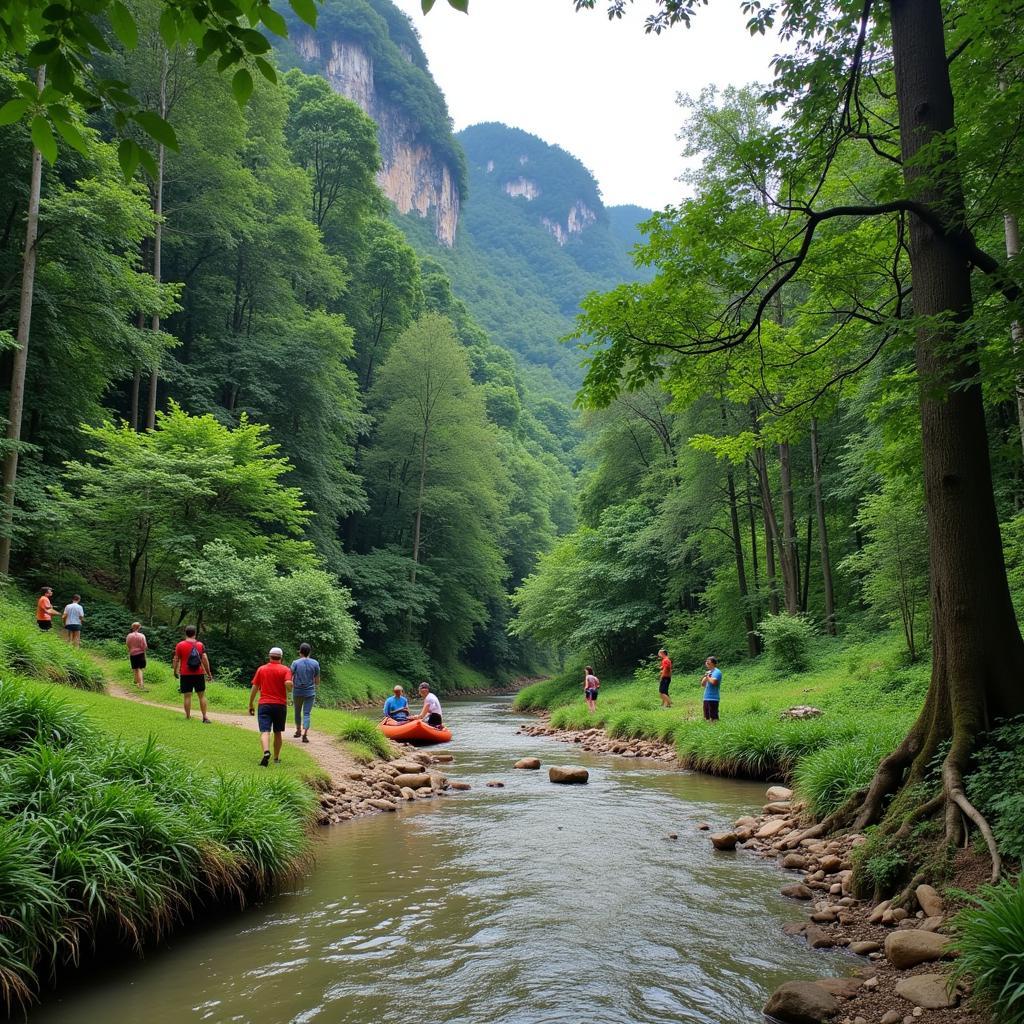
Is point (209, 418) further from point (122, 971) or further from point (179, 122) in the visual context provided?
point (122, 971)

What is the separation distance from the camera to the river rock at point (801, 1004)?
402cm

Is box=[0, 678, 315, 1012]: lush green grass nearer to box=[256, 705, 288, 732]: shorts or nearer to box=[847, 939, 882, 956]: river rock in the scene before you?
box=[256, 705, 288, 732]: shorts

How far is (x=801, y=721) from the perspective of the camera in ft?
39.5

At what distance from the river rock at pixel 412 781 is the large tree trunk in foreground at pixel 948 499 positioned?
7.48 meters

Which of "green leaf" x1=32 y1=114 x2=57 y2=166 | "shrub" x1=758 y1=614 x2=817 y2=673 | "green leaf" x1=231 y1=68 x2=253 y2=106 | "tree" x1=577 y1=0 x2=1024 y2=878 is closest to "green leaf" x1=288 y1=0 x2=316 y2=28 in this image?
"green leaf" x1=231 y1=68 x2=253 y2=106

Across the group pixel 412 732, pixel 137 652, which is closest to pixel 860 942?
pixel 412 732

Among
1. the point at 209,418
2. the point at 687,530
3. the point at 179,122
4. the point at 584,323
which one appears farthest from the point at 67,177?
the point at 687,530

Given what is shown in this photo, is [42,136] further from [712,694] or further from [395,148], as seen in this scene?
[395,148]

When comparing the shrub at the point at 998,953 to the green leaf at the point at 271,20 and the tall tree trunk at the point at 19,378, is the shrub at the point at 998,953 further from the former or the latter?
the tall tree trunk at the point at 19,378

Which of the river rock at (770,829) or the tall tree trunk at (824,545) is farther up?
the tall tree trunk at (824,545)

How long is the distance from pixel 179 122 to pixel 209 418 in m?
12.7

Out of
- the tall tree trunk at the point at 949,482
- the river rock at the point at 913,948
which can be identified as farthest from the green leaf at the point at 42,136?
the river rock at the point at 913,948

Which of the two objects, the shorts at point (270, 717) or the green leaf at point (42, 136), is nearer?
Result: the green leaf at point (42, 136)

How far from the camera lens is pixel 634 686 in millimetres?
24500
